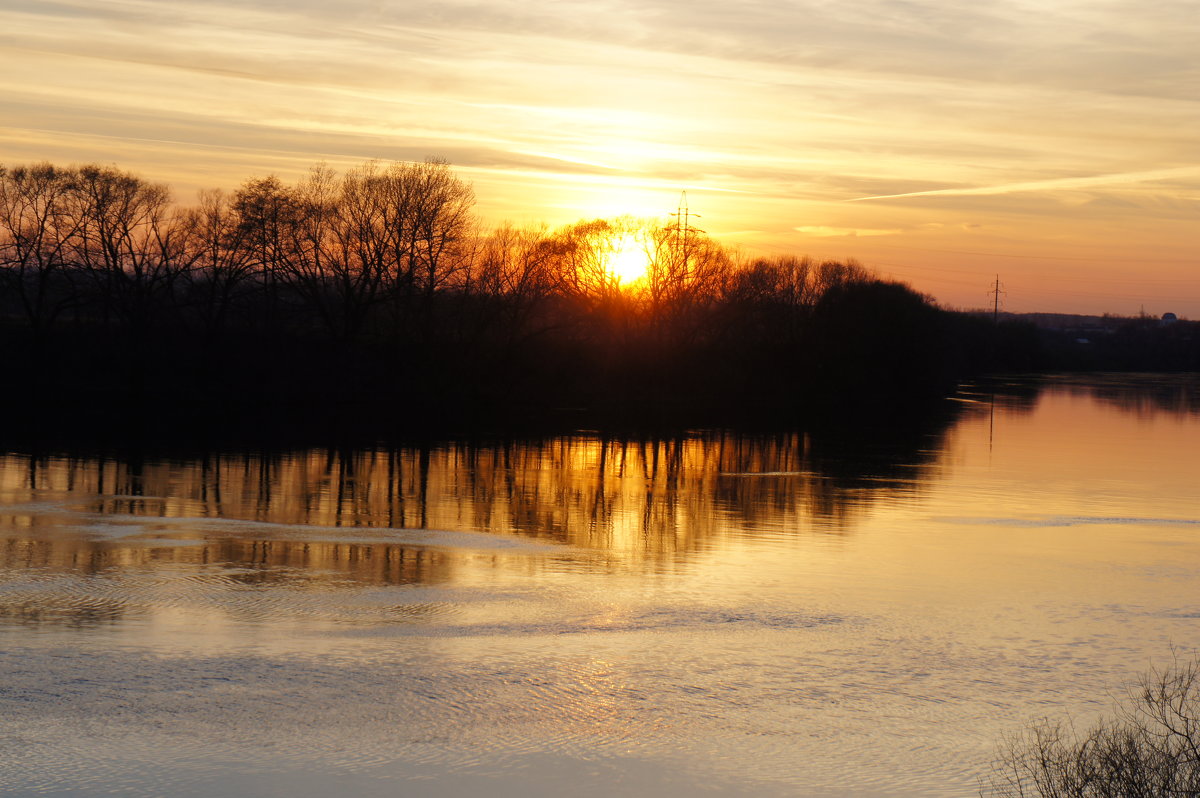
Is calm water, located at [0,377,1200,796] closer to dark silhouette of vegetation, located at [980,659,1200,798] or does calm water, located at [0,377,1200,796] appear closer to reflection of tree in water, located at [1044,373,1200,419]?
dark silhouette of vegetation, located at [980,659,1200,798]

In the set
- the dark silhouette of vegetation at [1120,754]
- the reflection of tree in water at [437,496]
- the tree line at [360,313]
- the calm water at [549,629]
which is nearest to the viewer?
the dark silhouette of vegetation at [1120,754]

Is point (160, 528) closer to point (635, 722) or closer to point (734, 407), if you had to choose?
point (635, 722)

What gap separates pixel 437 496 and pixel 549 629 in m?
10.0

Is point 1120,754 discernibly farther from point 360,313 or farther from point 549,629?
point 360,313

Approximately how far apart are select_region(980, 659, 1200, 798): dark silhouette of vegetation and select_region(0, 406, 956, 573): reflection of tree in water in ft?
23.5

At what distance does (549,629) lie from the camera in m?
11.4

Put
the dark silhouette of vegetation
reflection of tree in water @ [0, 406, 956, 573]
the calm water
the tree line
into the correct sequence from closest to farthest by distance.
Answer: the dark silhouette of vegetation → the calm water → reflection of tree in water @ [0, 406, 956, 573] → the tree line

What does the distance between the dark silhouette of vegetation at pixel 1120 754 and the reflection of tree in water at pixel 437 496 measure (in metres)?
7.15

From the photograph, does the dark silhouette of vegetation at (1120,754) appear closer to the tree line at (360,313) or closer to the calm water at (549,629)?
the calm water at (549,629)

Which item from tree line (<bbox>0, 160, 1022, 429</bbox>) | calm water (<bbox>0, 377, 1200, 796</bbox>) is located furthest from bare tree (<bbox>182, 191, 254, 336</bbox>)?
calm water (<bbox>0, 377, 1200, 796</bbox>)

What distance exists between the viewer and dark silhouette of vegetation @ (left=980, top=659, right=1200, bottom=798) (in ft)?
21.4

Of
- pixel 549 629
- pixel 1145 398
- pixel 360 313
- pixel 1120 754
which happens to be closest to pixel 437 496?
pixel 549 629

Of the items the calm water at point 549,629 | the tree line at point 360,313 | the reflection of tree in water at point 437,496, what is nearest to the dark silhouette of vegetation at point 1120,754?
the calm water at point 549,629

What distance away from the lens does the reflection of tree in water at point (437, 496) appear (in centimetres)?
1509
